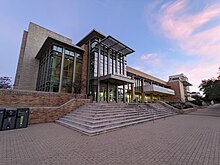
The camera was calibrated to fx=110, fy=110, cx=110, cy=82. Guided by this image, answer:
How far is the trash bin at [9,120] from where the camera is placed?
6832mm

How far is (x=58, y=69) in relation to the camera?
1775 cm

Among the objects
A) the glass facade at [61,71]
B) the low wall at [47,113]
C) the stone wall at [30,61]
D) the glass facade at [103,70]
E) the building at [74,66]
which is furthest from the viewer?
the stone wall at [30,61]

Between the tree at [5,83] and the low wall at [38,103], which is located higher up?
the tree at [5,83]

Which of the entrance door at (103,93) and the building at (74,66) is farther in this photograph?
the entrance door at (103,93)

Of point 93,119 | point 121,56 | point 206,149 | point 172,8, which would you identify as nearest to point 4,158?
point 93,119

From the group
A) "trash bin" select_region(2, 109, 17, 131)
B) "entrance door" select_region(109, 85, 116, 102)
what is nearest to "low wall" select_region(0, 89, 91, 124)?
"trash bin" select_region(2, 109, 17, 131)

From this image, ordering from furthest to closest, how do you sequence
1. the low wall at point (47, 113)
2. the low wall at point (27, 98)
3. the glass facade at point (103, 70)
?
the glass facade at point (103, 70)
the low wall at point (27, 98)
the low wall at point (47, 113)

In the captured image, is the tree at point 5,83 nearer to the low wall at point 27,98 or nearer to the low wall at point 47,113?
the low wall at point 27,98

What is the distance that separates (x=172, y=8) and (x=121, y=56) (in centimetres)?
1392

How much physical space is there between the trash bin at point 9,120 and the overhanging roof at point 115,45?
1669cm

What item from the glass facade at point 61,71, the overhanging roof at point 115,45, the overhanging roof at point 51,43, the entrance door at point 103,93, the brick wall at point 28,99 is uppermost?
the overhanging roof at point 115,45

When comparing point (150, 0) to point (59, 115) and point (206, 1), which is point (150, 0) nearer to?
point (206, 1)

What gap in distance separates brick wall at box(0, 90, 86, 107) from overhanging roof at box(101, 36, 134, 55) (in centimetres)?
1252

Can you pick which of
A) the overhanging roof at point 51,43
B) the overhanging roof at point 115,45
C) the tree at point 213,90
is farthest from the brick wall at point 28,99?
the tree at point 213,90
